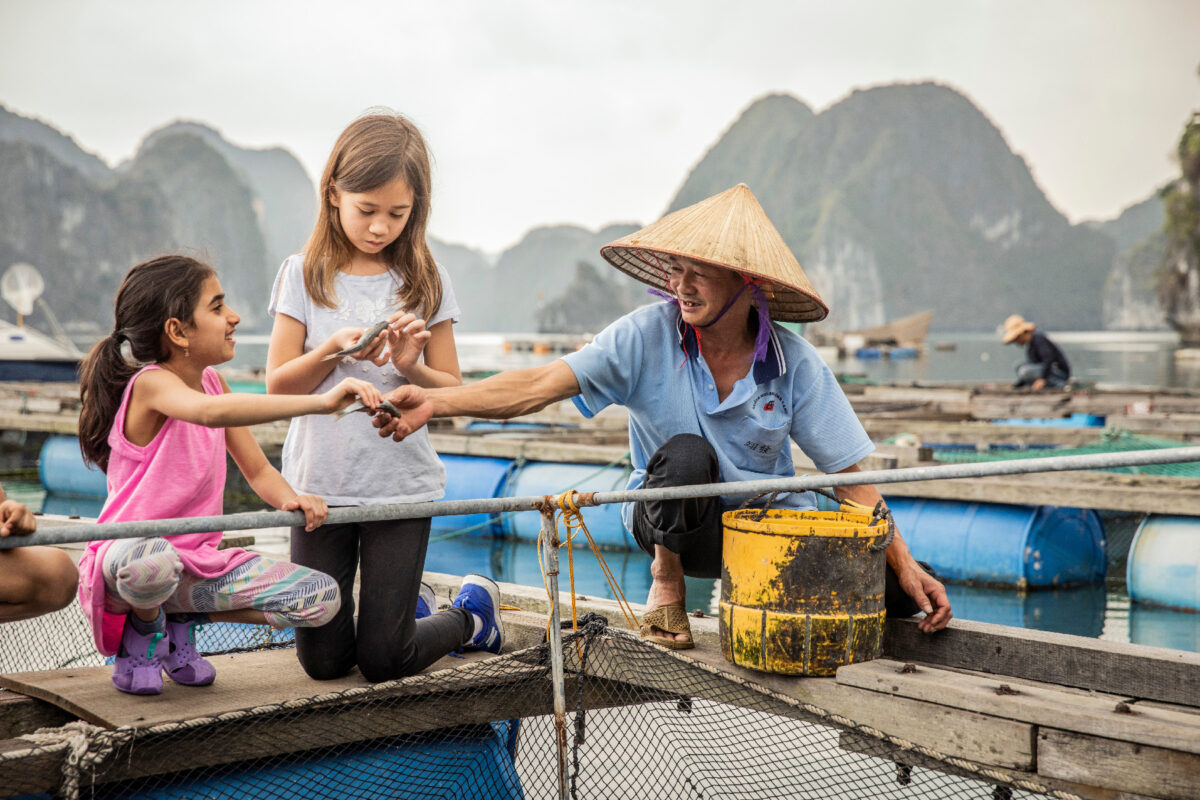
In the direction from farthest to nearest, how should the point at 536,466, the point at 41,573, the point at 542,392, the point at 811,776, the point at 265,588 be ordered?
1. the point at 536,466
2. the point at 811,776
3. the point at 542,392
4. the point at 265,588
5. the point at 41,573

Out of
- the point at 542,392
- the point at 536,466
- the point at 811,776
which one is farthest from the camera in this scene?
the point at 536,466

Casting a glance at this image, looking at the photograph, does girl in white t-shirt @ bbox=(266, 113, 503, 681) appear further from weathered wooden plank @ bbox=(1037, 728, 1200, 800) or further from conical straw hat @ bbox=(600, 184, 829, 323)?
weathered wooden plank @ bbox=(1037, 728, 1200, 800)

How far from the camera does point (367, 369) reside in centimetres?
342

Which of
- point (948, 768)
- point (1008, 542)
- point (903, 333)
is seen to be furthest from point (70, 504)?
point (903, 333)

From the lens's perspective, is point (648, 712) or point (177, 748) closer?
point (177, 748)

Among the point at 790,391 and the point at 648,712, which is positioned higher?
the point at 790,391

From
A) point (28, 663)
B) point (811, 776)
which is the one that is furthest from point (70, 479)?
point (811, 776)

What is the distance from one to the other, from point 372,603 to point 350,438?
0.51m

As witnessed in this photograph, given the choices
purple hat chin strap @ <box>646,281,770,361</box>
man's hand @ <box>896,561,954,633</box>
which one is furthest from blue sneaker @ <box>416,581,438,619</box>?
man's hand @ <box>896,561,954,633</box>

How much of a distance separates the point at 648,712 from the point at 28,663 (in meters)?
3.31

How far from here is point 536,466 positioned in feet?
34.9

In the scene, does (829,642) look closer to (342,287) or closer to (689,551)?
(689,551)

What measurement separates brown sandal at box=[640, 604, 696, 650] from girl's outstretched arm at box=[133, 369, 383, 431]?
A: 1254 mm

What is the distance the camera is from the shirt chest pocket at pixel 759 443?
3.55 meters
